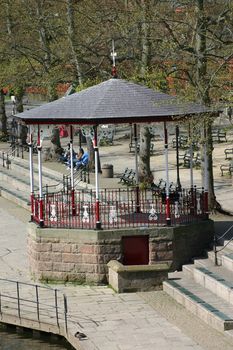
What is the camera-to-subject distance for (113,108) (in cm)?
2506

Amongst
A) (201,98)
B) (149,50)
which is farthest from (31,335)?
(149,50)

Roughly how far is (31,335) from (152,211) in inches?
208

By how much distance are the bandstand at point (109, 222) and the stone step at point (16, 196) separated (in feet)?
34.3

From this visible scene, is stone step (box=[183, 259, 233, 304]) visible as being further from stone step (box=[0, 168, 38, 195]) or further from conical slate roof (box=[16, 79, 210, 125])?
stone step (box=[0, 168, 38, 195])

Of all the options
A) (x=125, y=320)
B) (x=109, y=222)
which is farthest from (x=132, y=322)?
(x=109, y=222)

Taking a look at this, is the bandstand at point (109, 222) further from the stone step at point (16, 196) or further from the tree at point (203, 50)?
the stone step at point (16, 196)

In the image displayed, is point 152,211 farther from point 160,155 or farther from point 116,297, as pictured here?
point 160,155

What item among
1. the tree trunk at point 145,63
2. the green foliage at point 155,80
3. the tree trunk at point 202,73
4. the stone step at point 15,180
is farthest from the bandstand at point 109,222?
the stone step at point 15,180

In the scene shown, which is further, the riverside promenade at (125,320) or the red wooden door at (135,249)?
the red wooden door at (135,249)

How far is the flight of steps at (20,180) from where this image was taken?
38250 mm

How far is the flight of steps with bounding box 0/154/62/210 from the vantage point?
1506 inches

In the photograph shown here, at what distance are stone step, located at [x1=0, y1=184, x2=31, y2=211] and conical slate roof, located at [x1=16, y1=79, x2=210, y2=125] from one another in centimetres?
1074

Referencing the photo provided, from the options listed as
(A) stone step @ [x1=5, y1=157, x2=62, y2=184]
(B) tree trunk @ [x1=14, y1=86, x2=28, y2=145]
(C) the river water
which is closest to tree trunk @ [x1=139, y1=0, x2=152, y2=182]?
(A) stone step @ [x1=5, y1=157, x2=62, y2=184]

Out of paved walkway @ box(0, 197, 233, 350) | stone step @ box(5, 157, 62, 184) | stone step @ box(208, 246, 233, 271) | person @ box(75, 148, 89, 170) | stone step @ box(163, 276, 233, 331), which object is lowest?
paved walkway @ box(0, 197, 233, 350)
